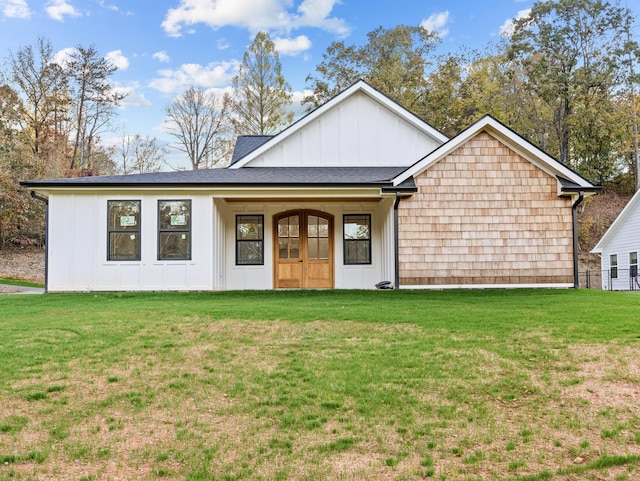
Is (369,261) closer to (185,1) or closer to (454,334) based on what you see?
(454,334)

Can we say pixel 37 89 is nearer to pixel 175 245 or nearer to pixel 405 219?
pixel 175 245

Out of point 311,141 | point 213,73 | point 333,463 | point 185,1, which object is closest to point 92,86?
point 213,73

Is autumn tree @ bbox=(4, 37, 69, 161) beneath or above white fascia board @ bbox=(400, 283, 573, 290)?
above

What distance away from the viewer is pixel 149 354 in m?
5.94

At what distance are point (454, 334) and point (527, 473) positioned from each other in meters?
3.50

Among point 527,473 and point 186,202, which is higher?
point 186,202

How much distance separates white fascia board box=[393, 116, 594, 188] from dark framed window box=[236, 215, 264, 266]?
4.14m

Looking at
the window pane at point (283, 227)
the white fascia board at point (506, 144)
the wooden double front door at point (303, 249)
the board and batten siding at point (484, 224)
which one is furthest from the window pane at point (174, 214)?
the board and batten siding at point (484, 224)

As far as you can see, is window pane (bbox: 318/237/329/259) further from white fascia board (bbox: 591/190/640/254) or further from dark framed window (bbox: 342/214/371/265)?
white fascia board (bbox: 591/190/640/254)

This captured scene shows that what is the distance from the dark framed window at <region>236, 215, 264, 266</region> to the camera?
1358 centimetres

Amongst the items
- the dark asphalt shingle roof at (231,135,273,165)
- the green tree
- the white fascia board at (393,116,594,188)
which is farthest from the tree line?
the white fascia board at (393,116,594,188)

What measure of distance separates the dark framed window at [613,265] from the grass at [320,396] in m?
17.3

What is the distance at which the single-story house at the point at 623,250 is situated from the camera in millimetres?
21302

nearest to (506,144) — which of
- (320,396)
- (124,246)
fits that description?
(320,396)
